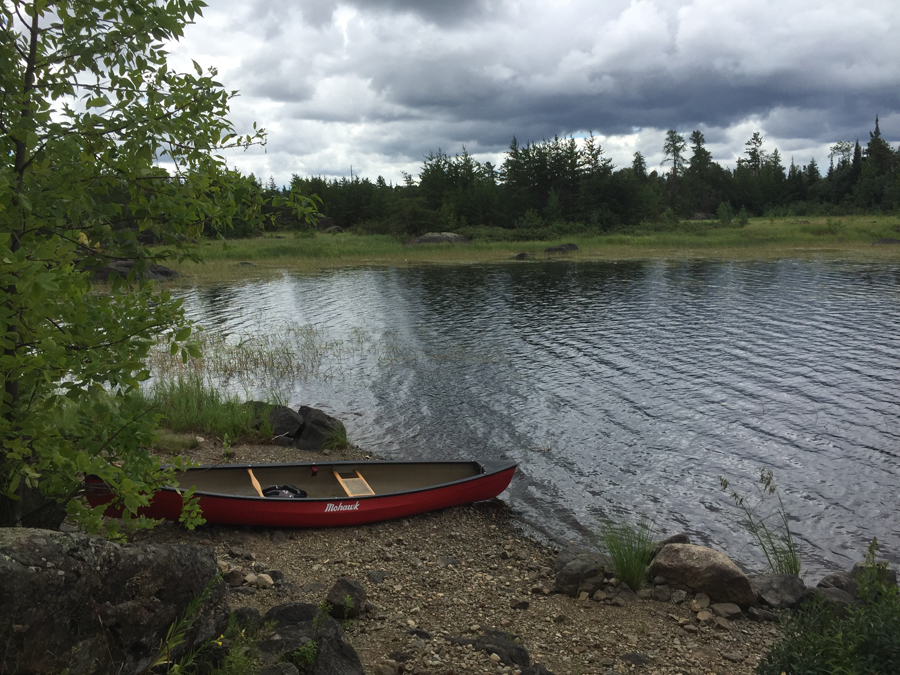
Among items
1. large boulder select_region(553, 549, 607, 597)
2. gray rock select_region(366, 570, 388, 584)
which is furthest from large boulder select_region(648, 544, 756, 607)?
gray rock select_region(366, 570, 388, 584)

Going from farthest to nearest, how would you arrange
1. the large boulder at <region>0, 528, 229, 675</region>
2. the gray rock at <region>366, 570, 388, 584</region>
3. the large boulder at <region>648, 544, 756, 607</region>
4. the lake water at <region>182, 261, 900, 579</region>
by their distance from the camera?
1. the lake water at <region>182, 261, 900, 579</region>
2. the gray rock at <region>366, 570, 388, 584</region>
3. the large boulder at <region>648, 544, 756, 607</region>
4. the large boulder at <region>0, 528, 229, 675</region>

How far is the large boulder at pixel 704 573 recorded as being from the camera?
323 inches

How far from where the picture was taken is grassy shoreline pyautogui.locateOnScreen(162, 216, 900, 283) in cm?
5819

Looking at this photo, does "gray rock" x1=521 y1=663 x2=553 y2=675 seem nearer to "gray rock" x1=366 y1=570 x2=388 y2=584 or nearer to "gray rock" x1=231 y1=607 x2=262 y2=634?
"gray rock" x1=231 y1=607 x2=262 y2=634

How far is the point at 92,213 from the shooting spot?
15.6ft

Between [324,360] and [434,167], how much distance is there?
8054 cm

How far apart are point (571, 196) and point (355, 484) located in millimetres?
82492

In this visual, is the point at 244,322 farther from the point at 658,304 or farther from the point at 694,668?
the point at 694,668

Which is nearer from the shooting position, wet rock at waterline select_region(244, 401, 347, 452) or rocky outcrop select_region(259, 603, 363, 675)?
rocky outcrop select_region(259, 603, 363, 675)

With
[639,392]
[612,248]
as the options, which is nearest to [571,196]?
[612,248]

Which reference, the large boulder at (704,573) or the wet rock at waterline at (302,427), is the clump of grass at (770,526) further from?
the wet rock at waterline at (302,427)

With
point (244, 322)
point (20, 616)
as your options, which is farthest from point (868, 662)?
point (244, 322)

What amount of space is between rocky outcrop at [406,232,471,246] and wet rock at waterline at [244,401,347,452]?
205ft

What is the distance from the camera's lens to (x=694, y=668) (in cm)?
672
